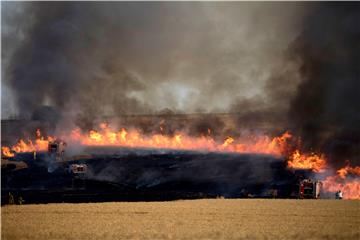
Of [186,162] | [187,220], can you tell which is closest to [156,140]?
[186,162]

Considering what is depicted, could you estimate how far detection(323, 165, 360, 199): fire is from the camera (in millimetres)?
60844

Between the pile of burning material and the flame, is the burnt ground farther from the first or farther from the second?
the flame

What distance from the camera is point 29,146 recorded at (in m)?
89.7

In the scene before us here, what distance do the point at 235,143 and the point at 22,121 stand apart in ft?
134

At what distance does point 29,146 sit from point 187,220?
58.9 metres

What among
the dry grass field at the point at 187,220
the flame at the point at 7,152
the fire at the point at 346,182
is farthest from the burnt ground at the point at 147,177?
the dry grass field at the point at 187,220

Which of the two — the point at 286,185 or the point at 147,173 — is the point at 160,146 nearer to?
the point at 147,173

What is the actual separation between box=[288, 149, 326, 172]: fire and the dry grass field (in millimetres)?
15950

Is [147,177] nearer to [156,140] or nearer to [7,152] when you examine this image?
[156,140]

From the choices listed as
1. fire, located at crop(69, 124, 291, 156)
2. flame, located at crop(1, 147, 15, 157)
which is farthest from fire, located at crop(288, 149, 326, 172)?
flame, located at crop(1, 147, 15, 157)

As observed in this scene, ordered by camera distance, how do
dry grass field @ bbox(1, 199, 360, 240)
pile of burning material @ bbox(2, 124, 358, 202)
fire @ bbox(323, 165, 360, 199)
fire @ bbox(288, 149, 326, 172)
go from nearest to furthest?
dry grass field @ bbox(1, 199, 360, 240), fire @ bbox(323, 165, 360, 199), fire @ bbox(288, 149, 326, 172), pile of burning material @ bbox(2, 124, 358, 202)

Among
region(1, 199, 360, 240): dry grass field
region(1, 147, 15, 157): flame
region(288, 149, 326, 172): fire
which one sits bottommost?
region(1, 199, 360, 240): dry grass field

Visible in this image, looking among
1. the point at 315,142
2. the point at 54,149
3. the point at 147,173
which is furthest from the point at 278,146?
the point at 54,149

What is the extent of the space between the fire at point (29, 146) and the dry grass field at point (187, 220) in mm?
41132
